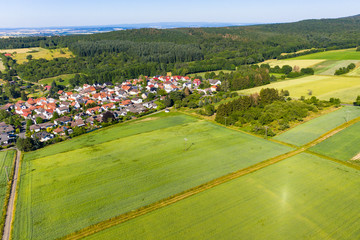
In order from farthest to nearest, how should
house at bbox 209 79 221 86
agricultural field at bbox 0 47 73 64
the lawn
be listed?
agricultural field at bbox 0 47 73 64
house at bbox 209 79 221 86
the lawn

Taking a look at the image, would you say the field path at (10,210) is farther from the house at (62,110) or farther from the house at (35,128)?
the house at (62,110)

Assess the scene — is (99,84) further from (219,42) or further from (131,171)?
(219,42)

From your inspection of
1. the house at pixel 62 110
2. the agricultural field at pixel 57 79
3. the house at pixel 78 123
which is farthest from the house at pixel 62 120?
the agricultural field at pixel 57 79

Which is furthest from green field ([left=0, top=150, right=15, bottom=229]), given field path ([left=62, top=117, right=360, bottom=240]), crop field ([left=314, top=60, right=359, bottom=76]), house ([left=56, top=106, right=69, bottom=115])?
crop field ([left=314, top=60, right=359, bottom=76])

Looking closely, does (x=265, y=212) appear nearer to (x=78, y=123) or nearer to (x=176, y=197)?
(x=176, y=197)

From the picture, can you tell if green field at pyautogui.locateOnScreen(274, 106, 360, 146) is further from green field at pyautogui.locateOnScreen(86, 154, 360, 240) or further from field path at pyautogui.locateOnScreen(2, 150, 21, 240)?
field path at pyautogui.locateOnScreen(2, 150, 21, 240)

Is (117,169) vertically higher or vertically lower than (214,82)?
lower

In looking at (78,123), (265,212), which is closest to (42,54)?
(78,123)
